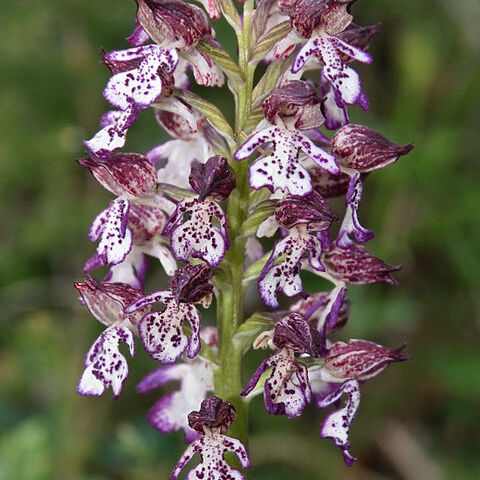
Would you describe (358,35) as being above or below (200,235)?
above

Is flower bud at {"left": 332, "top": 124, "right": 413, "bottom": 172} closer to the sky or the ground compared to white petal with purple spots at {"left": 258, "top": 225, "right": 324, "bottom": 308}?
closer to the sky

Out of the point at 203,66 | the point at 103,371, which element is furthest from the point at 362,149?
the point at 103,371

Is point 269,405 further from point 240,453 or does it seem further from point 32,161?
point 32,161

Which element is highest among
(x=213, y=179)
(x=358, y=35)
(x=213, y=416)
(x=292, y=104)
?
(x=358, y=35)

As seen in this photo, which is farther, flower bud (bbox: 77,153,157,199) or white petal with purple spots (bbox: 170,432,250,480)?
flower bud (bbox: 77,153,157,199)

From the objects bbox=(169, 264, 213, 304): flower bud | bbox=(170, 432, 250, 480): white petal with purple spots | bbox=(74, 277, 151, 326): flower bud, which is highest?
bbox=(169, 264, 213, 304): flower bud

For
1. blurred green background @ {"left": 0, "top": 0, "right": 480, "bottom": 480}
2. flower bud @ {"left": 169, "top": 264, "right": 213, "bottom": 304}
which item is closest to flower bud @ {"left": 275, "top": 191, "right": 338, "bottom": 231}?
flower bud @ {"left": 169, "top": 264, "right": 213, "bottom": 304}

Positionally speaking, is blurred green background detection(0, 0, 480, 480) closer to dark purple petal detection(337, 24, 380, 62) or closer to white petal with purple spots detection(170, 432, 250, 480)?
white petal with purple spots detection(170, 432, 250, 480)

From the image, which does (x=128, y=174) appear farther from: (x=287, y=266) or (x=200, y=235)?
(x=287, y=266)
